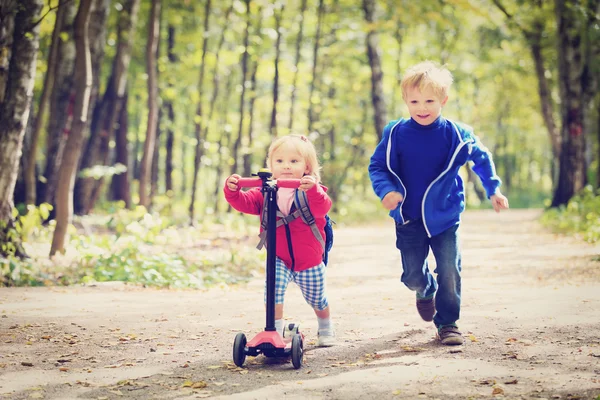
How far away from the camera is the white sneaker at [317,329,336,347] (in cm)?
543

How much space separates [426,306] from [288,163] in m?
1.69

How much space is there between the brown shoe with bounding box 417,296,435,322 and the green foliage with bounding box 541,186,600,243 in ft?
23.3

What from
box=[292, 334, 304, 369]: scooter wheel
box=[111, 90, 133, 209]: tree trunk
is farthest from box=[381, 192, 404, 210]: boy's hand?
box=[111, 90, 133, 209]: tree trunk

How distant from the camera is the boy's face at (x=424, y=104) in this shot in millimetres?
5258

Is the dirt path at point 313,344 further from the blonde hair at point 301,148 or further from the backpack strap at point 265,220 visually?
the blonde hair at point 301,148

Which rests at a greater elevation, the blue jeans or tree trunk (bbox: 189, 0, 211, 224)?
tree trunk (bbox: 189, 0, 211, 224)

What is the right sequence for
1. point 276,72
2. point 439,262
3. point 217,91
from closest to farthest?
point 439,262, point 276,72, point 217,91

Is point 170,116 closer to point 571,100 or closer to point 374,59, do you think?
point 374,59

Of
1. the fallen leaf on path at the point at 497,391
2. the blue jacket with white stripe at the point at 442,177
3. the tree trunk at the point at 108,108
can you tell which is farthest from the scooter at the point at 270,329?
the tree trunk at the point at 108,108

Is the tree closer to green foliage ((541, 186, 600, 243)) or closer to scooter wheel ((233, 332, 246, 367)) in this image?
green foliage ((541, 186, 600, 243))

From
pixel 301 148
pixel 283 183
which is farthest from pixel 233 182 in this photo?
pixel 301 148

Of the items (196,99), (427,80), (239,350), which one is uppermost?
(196,99)

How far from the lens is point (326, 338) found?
17.9ft

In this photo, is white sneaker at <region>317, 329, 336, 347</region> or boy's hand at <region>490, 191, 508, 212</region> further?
white sneaker at <region>317, 329, 336, 347</region>
